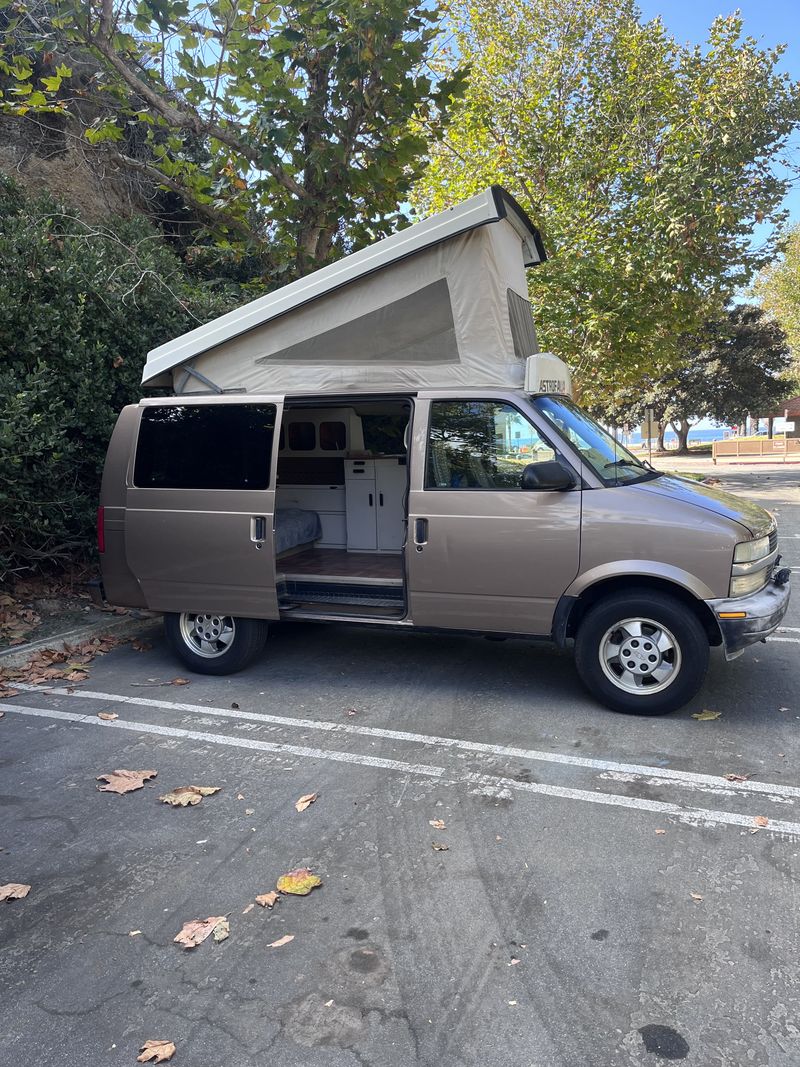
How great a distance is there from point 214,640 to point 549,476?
3.08 metres

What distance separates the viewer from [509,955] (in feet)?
8.82

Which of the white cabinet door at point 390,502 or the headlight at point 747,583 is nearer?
the headlight at point 747,583

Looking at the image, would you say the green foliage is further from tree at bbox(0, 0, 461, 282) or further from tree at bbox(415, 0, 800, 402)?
tree at bbox(415, 0, 800, 402)

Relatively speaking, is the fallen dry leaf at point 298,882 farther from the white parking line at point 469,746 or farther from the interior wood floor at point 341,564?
the interior wood floor at point 341,564

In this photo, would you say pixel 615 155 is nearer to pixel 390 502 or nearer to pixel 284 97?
pixel 284 97

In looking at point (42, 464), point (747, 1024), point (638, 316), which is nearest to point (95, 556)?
point (42, 464)

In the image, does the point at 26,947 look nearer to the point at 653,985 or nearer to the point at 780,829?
the point at 653,985

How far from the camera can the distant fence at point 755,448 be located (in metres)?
35.0

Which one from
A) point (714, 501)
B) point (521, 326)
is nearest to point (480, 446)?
point (521, 326)

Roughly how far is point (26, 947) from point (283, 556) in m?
3.97

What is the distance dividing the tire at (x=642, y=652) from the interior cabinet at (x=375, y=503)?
8.34 ft

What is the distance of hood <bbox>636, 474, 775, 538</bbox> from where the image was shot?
4660mm

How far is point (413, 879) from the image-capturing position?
316cm

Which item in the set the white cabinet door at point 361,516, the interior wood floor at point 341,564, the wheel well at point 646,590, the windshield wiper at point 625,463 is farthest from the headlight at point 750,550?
the white cabinet door at point 361,516
